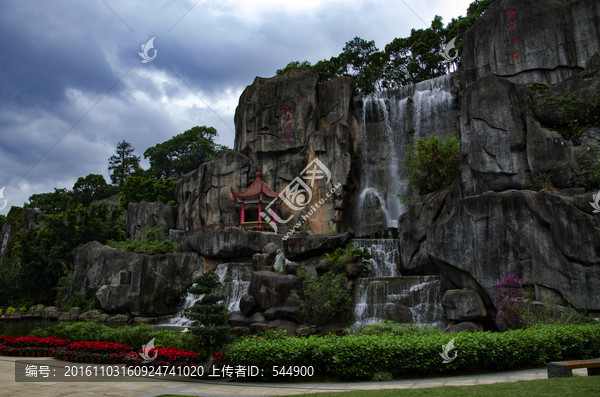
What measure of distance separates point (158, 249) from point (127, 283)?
2564 mm

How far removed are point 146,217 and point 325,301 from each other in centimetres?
2109

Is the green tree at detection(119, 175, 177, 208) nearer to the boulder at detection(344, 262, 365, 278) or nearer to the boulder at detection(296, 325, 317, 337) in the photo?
the boulder at detection(344, 262, 365, 278)

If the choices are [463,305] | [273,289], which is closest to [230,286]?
[273,289]

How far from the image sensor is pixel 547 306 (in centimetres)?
1117

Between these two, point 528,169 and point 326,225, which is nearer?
point 528,169

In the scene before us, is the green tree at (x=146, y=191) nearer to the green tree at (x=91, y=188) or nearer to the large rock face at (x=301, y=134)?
the large rock face at (x=301, y=134)

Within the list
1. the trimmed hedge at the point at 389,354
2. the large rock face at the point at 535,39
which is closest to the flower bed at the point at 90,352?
the trimmed hedge at the point at 389,354

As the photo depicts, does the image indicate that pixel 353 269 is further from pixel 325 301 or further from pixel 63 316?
pixel 63 316

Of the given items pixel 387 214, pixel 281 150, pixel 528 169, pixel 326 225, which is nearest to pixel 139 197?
pixel 281 150

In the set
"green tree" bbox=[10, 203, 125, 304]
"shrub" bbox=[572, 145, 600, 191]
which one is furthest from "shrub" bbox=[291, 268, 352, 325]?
"green tree" bbox=[10, 203, 125, 304]

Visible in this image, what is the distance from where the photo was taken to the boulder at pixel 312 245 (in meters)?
19.4

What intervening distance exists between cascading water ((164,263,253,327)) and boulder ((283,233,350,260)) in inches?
111

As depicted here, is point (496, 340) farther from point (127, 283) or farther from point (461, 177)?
point (127, 283)

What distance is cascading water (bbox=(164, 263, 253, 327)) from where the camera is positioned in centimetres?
2019
